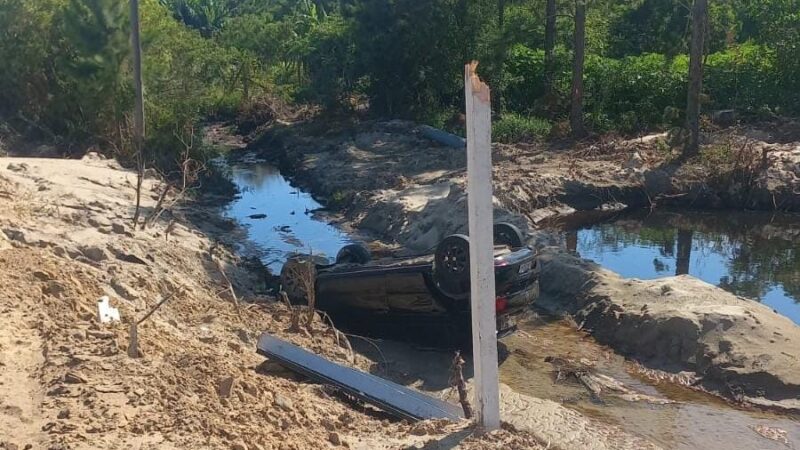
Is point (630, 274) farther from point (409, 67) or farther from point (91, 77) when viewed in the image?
point (409, 67)

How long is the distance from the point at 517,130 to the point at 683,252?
9842mm

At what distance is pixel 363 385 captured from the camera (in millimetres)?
8008

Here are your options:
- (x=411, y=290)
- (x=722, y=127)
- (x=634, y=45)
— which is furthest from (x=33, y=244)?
(x=634, y=45)

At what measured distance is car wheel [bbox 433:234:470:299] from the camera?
9961mm

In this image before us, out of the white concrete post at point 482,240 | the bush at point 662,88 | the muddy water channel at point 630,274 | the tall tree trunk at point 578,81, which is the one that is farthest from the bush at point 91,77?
the white concrete post at point 482,240

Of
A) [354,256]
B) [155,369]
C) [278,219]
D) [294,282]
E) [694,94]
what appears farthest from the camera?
[694,94]

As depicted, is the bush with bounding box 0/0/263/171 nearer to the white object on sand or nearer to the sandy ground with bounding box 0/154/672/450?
the sandy ground with bounding box 0/154/672/450

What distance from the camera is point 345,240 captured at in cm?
1838

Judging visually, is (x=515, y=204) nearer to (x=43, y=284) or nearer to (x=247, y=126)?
(x=43, y=284)

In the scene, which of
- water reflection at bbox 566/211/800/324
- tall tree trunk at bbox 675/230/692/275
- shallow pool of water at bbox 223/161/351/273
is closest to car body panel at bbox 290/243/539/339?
shallow pool of water at bbox 223/161/351/273

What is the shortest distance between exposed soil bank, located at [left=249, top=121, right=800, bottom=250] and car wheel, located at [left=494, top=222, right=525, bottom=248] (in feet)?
15.1

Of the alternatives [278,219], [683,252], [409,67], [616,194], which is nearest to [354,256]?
[683,252]

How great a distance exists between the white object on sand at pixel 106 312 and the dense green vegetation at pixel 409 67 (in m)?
13.6

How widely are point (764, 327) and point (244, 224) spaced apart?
1257 cm
